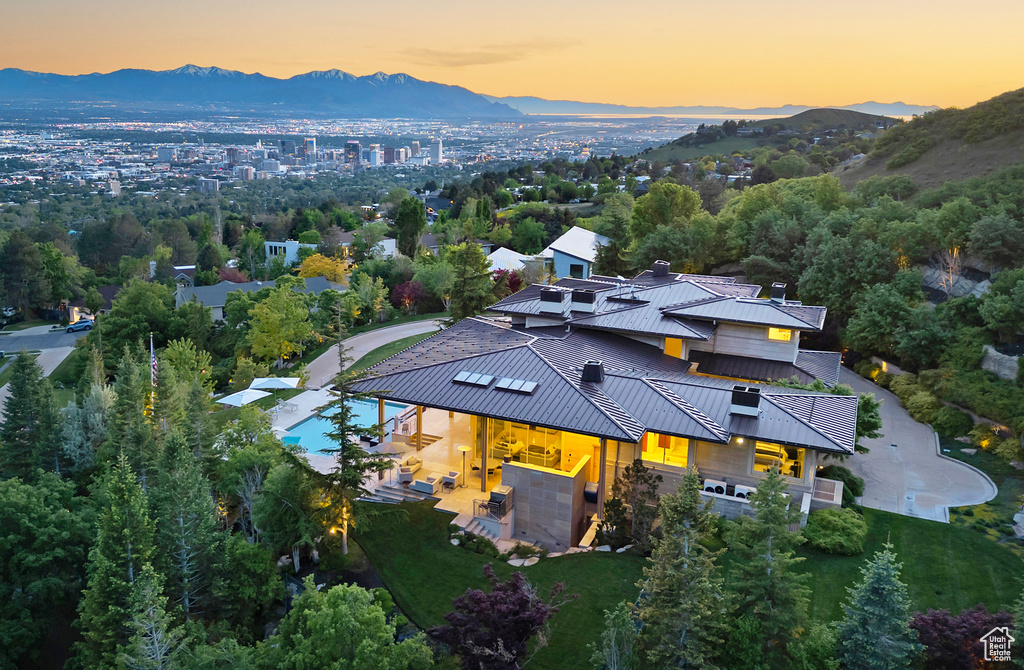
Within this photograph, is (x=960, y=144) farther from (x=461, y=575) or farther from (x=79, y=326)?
(x=79, y=326)

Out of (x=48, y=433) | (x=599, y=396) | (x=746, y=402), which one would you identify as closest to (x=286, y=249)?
(x=48, y=433)

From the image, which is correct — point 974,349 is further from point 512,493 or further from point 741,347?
point 512,493

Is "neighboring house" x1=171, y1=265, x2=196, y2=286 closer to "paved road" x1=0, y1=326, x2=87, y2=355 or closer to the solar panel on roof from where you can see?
"paved road" x1=0, y1=326, x2=87, y2=355

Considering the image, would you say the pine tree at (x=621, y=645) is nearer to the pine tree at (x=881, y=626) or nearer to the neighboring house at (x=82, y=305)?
the pine tree at (x=881, y=626)

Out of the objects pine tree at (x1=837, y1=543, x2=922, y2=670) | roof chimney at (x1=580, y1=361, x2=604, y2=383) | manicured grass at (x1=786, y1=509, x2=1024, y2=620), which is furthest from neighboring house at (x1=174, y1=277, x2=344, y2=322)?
pine tree at (x1=837, y1=543, x2=922, y2=670)
